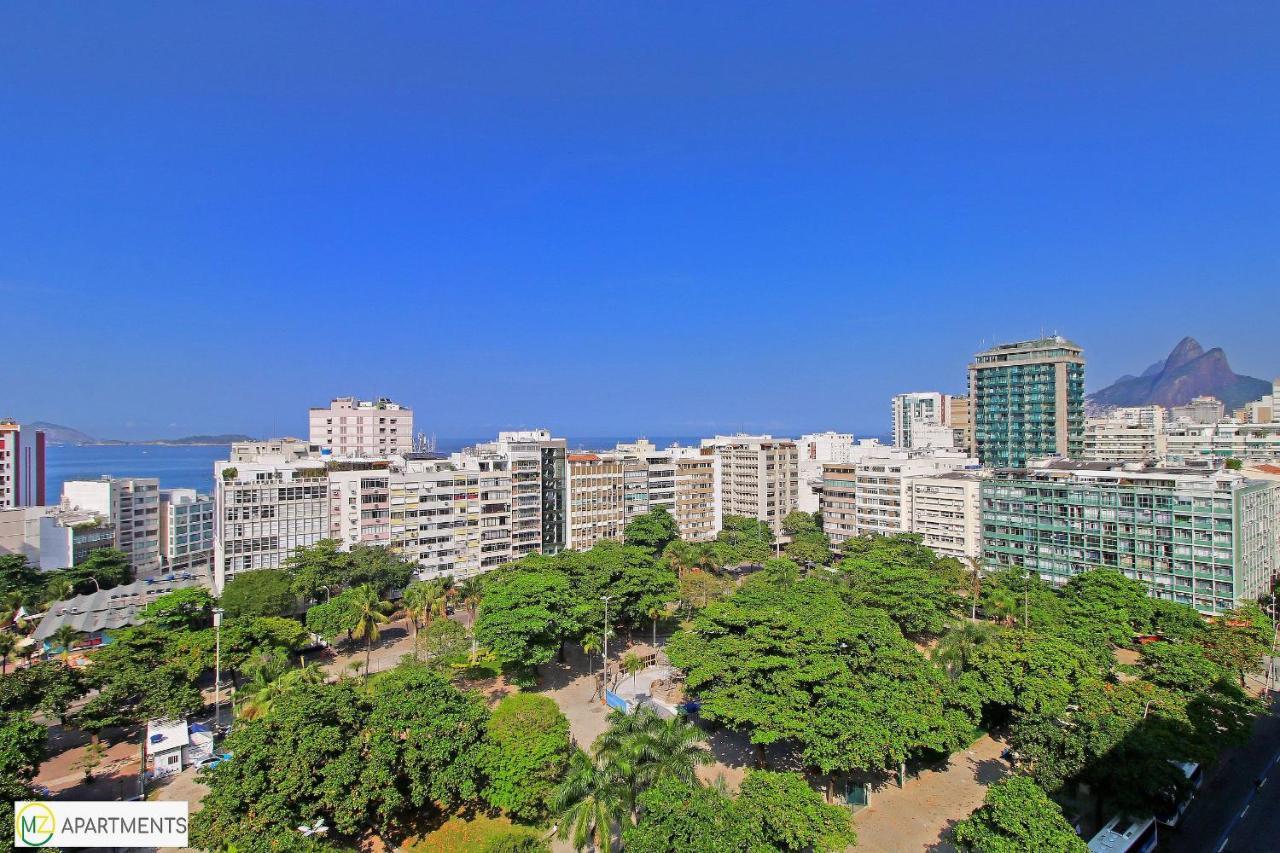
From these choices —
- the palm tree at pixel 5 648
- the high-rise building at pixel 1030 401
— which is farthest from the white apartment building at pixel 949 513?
the palm tree at pixel 5 648

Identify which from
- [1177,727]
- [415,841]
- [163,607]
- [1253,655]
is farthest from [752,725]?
[163,607]

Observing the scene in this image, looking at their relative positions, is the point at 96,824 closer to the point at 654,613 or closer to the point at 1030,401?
the point at 654,613

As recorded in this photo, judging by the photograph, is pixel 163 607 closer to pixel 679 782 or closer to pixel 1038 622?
pixel 679 782

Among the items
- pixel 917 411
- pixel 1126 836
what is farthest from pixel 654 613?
pixel 917 411

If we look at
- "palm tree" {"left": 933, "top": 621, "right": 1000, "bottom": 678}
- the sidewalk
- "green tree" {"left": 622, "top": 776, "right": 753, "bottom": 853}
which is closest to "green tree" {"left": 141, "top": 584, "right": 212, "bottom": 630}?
"green tree" {"left": 622, "top": 776, "right": 753, "bottom": 853}

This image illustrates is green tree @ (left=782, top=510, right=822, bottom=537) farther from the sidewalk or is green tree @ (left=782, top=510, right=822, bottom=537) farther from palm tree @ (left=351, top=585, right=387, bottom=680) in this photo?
palm tree @ (left=351, top=585, right=387, bottom=680)

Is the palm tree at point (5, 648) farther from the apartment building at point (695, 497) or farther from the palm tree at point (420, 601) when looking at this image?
the apartment building at point (695, 497)
